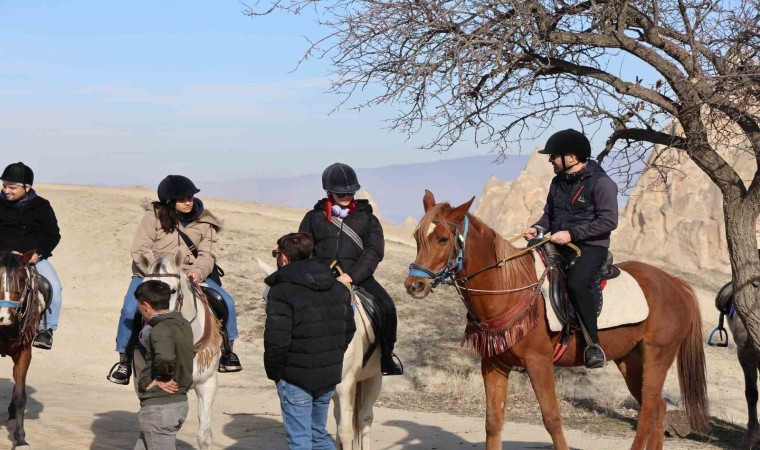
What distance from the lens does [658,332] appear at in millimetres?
8922

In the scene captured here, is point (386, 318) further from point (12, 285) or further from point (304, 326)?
point (12, 285)

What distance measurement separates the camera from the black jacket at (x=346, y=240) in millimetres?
8445

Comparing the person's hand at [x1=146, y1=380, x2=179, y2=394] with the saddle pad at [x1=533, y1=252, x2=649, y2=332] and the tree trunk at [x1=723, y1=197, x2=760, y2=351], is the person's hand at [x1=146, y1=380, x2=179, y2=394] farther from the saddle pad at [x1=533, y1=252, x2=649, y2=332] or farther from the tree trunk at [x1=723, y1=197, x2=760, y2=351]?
the tree trunk at [x1=723, y1=197, x2=760, y2=351]

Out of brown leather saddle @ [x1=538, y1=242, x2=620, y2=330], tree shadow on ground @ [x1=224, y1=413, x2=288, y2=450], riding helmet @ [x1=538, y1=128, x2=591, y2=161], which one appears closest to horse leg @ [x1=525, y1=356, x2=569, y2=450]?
brown leather saddle @ [x1=538, y1=242, x2=620, y2=330]

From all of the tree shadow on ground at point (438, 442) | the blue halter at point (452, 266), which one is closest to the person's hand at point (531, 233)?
the blue halter at point (452, 266)

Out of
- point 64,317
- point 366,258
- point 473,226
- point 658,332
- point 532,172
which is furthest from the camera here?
point 532,172

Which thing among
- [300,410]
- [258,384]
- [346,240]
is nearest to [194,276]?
[346,240]

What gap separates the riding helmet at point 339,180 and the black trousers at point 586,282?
6.63ft

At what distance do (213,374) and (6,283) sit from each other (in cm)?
227

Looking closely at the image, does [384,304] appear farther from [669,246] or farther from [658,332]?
[669,246]

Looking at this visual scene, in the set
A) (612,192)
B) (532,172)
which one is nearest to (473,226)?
(612,192)

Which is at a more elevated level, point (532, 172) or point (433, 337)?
point (532, 172)

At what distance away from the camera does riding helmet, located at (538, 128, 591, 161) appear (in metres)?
8.27

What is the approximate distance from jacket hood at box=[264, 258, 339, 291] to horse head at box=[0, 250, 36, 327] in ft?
12.6
